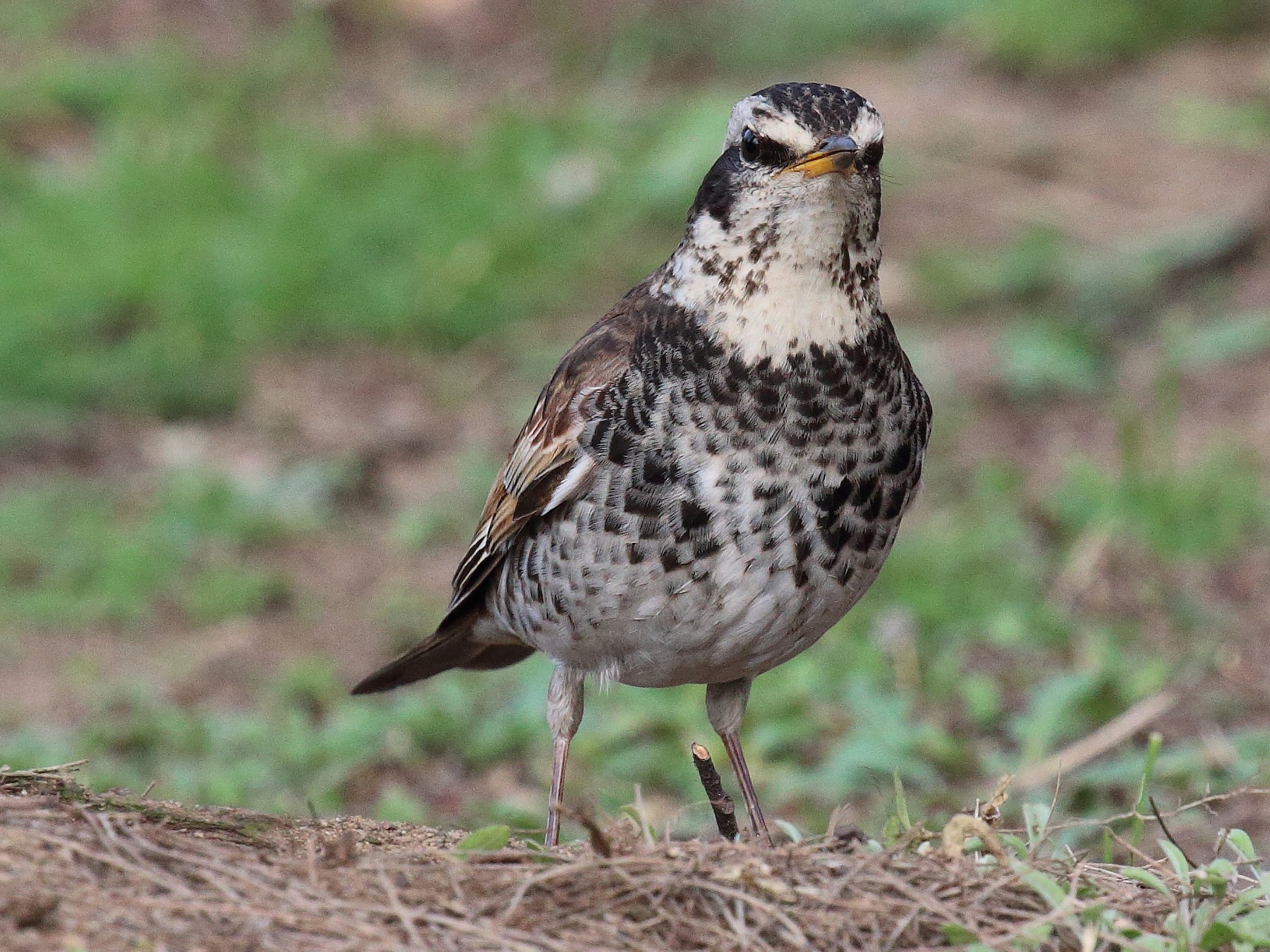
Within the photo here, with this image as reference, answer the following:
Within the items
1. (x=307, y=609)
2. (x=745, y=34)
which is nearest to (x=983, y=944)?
(x=307, y=609)

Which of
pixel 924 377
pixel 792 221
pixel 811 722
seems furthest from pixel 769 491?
pixel 924 377

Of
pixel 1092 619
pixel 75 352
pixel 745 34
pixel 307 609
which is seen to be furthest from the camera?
pixel 745 34

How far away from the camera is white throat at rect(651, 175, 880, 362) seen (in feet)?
13.3

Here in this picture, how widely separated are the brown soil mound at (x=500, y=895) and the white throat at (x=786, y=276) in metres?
1.15

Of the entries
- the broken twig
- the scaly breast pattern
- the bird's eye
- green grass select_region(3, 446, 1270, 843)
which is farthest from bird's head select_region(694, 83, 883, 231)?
green grass select_region(3, 446, 1270, 843)

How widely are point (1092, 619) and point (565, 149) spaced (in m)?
5.71

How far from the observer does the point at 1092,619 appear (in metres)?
6.97

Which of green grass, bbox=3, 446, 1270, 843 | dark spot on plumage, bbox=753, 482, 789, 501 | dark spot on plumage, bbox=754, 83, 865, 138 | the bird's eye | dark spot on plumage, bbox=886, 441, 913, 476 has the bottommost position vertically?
green grass, bbox=3, 446, 1270, 843

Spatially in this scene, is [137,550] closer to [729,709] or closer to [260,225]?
[260,225]

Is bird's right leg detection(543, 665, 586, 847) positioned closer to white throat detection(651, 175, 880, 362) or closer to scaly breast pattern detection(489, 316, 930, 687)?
scaly breast pattern detection(489, 316, 930, 687)

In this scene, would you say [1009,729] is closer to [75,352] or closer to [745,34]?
[75,352]

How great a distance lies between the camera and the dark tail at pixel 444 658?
Answer: 5.27 meters

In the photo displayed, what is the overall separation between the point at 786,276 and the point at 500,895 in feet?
5.00

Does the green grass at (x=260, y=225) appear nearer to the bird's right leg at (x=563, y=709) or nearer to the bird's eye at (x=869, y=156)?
the bird's right leg at (x=563, y=709)
